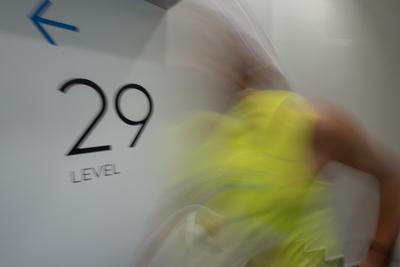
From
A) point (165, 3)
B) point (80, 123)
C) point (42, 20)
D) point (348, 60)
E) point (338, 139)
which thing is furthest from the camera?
point (348, 60)

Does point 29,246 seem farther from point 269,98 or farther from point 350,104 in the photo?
point 350,104

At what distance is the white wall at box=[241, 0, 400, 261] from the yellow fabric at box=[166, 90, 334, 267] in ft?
4.45

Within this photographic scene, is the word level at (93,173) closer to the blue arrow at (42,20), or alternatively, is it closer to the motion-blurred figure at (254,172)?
the blue arrow at (42,20)

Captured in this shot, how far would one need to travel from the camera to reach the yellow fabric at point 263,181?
1.88 feet

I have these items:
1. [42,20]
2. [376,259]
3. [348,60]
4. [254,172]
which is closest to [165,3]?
[42,20]

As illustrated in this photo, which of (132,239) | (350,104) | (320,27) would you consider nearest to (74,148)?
(132,239)

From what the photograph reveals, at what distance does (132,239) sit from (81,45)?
0.82 metres

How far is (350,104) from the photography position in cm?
244

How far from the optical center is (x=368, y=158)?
0.56m

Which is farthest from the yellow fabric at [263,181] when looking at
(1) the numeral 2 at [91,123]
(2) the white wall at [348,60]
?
(2) the white wall at [348,60]

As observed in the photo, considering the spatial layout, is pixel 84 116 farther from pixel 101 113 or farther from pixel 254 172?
pixel 254 172

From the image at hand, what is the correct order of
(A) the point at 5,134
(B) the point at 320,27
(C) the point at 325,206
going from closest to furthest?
(C) the point at 325,206, (A) the point at 5,134, (B) the point at 320,27

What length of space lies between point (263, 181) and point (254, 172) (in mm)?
22

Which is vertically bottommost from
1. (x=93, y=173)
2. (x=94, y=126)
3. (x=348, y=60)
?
(x=93, y=173)
